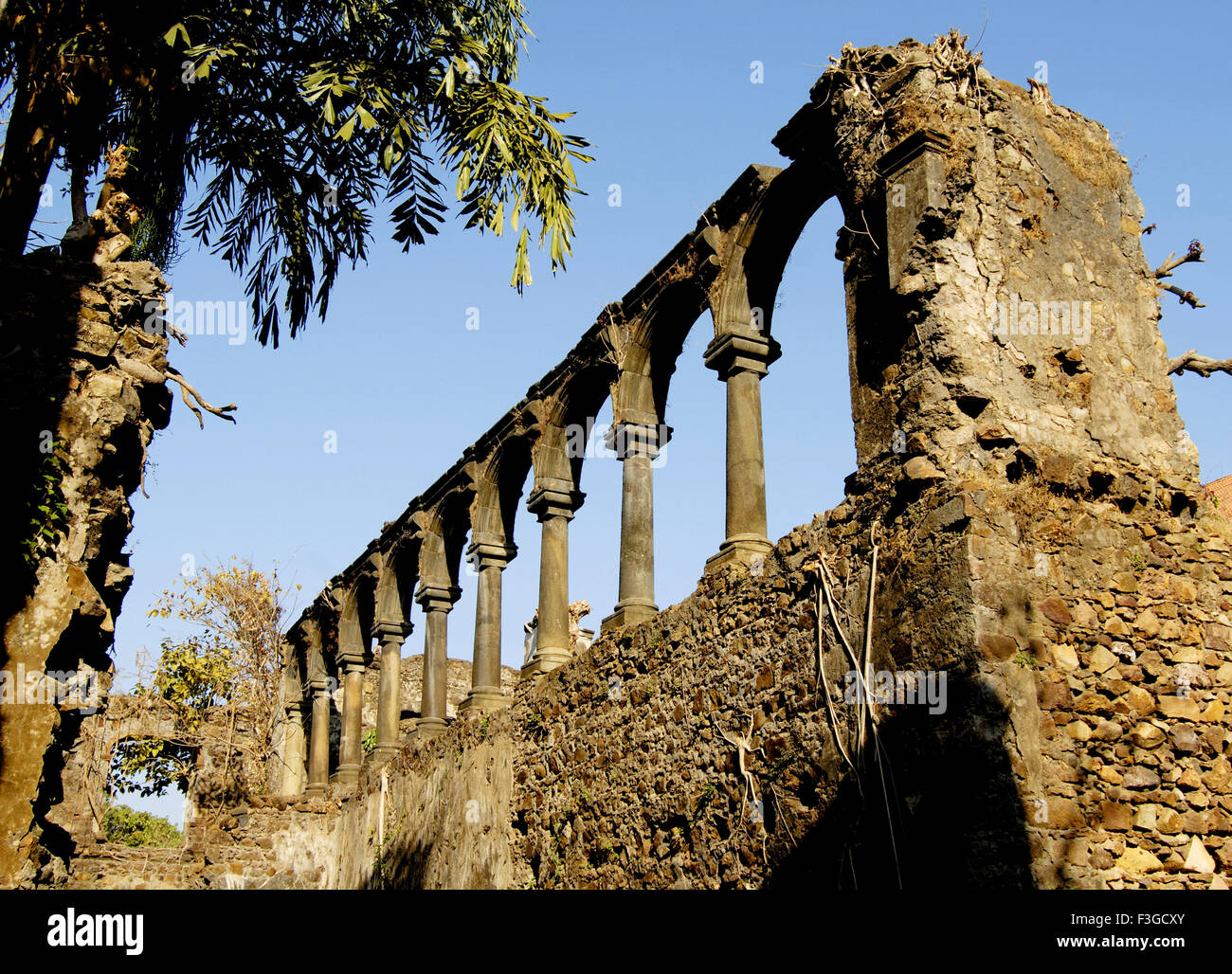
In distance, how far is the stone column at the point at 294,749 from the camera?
21.9m

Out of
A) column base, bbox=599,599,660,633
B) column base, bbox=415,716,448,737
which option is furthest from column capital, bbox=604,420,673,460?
column base, bbox=415,716,448,737

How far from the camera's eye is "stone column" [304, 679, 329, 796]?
19703mm

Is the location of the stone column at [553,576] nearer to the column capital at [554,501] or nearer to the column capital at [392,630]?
the column capital at [554,501]

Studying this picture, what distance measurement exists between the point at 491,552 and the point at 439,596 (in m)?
1.92

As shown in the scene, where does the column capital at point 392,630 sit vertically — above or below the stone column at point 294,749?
above

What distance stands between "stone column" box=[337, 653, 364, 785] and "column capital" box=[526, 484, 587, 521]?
22.6 ft

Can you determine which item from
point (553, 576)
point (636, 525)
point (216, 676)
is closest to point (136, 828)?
point (216, 676)

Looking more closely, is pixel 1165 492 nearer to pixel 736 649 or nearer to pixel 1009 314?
pixel 1009 314

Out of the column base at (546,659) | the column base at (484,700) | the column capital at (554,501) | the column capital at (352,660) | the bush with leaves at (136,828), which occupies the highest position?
the column capital at (554,501)

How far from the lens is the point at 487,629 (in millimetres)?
14750

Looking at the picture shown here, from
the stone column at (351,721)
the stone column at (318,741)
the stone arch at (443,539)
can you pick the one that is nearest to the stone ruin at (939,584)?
the stone arch at (443,539)

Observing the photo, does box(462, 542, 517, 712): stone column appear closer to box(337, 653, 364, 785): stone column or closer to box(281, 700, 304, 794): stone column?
box(337, 653, 364, 785): stone column

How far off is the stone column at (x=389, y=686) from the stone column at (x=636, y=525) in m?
6.98
